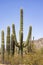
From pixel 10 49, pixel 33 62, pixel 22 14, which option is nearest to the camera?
pixel 33 62

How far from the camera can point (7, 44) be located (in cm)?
2670

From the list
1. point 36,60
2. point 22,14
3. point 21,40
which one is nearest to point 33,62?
point 36,60

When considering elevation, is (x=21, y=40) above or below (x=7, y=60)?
above

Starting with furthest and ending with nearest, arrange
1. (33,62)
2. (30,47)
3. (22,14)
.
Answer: (30,47) < (22,14) < (33,62)

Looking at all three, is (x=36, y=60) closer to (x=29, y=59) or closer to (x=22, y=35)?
(x=29, y=59)

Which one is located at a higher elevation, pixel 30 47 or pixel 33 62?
pixel 30 47

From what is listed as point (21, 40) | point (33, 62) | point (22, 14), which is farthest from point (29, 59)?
point (22, 14)

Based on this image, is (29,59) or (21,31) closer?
(29,59)

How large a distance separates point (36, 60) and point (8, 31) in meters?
5.21

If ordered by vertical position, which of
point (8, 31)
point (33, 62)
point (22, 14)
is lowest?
point (33, 62)

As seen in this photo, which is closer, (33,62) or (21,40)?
(33,62)

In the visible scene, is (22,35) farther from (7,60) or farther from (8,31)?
(7,60)

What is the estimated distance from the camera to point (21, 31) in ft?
83.3

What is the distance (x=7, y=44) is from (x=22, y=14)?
433 centimetres
